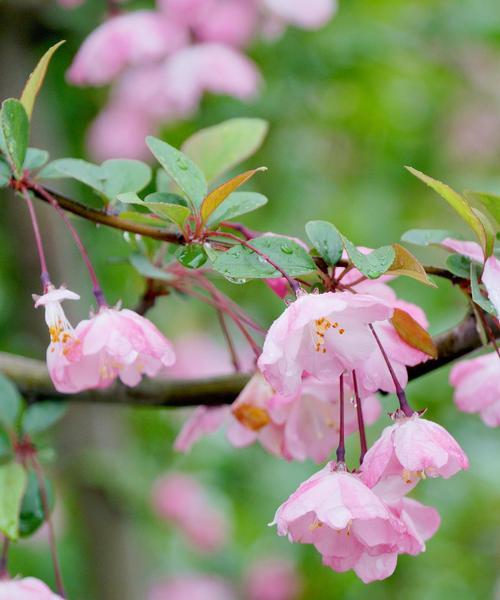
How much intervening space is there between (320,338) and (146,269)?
0.20 metres

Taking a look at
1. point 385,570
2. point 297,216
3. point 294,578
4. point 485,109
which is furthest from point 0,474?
point 485,109

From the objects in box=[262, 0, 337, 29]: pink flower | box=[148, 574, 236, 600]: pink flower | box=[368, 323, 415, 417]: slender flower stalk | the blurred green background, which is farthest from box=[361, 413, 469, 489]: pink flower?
box=[148, 574, 236, 600]: pink flower

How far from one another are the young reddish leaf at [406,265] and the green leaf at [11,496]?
31 cm

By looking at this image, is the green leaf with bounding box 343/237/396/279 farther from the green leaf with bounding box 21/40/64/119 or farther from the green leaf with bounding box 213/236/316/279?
the green leaf with bounding box 21/40/64/119

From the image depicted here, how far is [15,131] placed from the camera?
65 centimetres

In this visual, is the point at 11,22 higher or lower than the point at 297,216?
higher

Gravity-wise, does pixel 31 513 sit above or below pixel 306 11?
below

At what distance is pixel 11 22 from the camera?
183 centimetres

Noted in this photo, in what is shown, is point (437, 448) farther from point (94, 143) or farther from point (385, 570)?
point (94, 143)

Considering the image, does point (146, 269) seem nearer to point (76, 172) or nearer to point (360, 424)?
point (76, 172)

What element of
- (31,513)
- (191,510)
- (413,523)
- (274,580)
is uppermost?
(413,523)

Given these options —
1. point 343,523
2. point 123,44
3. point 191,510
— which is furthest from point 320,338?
point 191,510

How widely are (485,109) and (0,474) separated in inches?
85.8

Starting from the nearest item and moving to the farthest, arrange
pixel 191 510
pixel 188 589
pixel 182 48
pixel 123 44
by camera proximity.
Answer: pixel 123 44
pixel 182 48
pixel 191 510
pixel 188 589
